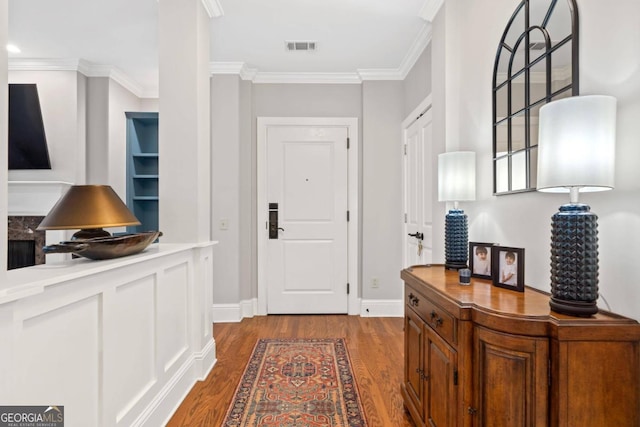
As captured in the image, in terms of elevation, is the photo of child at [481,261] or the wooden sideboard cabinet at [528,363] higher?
the photo of child at [481,261]

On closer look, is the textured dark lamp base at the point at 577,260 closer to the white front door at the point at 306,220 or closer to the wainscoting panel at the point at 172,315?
the wainscoting panel at the point at 172,315

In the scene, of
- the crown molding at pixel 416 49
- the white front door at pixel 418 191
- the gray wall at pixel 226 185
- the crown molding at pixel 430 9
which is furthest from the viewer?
the gray wall at pixel 226 185

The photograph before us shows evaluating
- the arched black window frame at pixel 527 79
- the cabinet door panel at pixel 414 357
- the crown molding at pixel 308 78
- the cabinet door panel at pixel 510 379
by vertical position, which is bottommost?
the cabinet door panel at pixel 414 357

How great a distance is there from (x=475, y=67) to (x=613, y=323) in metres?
1.63

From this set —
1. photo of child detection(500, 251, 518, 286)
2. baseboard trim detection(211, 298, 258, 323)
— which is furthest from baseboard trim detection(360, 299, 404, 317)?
photo of child detection(500, 251, 518, 286)

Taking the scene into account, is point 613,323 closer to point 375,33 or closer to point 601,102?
point 601,102

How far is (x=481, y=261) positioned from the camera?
1.62 meters

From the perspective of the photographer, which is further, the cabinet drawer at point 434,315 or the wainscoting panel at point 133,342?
the wainscoting panel at point 133,342

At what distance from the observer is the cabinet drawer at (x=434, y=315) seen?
1.31 m

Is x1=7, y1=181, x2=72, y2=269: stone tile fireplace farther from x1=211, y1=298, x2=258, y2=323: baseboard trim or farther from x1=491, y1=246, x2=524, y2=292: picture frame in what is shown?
x1=491, y1=246, x2=524, y2=292: picture frame

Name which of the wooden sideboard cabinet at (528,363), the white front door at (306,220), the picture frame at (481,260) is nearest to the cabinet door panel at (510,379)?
the wooden sideboard cabinet at (528,363)

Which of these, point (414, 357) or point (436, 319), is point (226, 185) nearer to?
point (414, 357)

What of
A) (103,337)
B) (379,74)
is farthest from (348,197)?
(103,337)

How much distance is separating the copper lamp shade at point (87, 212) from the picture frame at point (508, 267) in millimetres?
1696
